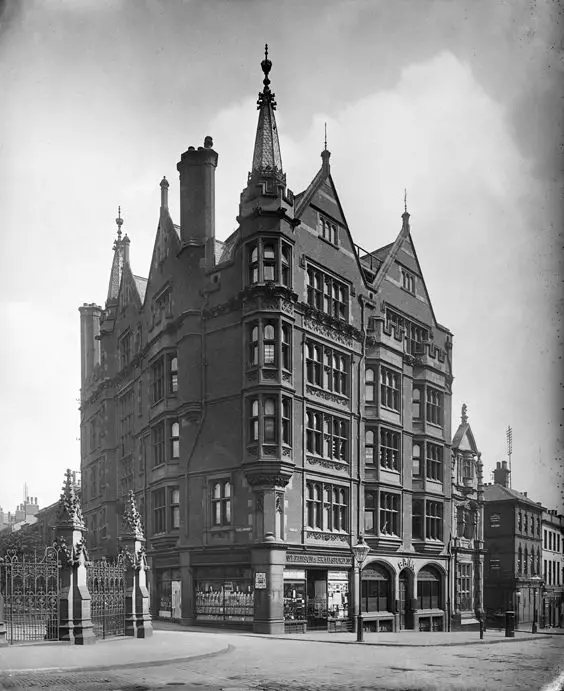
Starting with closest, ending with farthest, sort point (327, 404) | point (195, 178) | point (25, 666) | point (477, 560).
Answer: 1. point (25, 666)
2. point (195, 178)
3. point (327, 404)
4. point (477, 560)

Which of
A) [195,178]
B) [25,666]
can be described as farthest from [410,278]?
[25,666]

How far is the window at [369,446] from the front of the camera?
3584 centimetres

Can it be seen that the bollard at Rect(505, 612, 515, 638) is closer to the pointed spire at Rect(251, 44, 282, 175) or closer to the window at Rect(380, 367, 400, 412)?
the window at Rect(380, 367, 400, 412)

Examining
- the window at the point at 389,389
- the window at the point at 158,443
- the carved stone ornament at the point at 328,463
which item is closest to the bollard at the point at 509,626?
the carved stone ornament at the point at 328,463

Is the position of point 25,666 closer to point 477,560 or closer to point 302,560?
point 302,560

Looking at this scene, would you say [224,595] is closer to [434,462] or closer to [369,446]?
[369,446]

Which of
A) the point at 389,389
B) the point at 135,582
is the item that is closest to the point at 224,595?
the point at 135,582

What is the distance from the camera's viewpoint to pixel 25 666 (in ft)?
57.4

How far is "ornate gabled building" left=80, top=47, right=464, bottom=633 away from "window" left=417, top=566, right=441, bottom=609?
0.68 meters

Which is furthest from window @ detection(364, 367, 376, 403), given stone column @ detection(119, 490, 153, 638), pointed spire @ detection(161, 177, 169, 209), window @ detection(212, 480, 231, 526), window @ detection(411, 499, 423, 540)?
stone column @ detection(119, 490, 153, 638)

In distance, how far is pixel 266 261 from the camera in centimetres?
3042

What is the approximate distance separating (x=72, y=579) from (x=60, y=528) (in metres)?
1.35

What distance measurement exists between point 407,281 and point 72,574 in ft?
72.9

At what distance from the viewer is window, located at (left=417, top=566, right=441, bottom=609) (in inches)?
1527
